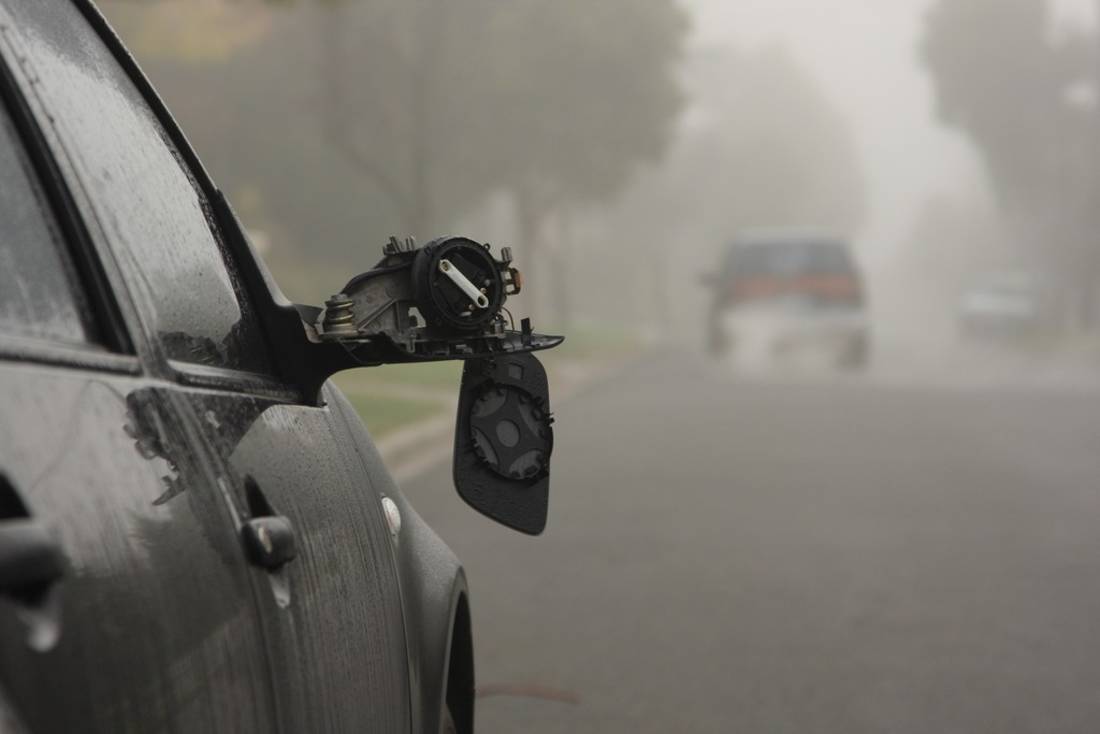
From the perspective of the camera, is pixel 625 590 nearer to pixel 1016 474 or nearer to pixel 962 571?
pixel 962 571

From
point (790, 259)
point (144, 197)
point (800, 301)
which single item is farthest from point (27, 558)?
point (790, 259)

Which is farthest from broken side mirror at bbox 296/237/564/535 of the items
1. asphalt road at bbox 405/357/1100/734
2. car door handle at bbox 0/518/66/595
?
asphalt road at bbox 405/357/1100/734

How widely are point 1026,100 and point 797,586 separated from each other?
49.9 m

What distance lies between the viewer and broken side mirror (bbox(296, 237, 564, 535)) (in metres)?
2.22

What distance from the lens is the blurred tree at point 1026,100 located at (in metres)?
53.4

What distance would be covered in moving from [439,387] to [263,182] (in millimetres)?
20536

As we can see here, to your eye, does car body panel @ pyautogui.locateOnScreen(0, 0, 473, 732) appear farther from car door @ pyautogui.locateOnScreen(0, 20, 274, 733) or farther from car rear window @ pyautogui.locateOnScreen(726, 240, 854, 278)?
car rear window @ pyautogui.locateOnScreen(726, 240, 854, 278)

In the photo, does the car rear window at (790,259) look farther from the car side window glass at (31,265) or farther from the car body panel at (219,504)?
the car side window glass at (31,265)

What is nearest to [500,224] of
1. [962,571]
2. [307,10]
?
[307,10]

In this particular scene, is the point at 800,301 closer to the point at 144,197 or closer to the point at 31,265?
the point at 144,197

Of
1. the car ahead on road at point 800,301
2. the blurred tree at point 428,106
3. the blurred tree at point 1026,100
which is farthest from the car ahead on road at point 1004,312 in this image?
the car ahead on road at point 800,301

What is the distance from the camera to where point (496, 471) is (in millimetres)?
2326

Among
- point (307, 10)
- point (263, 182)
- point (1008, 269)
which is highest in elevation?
point (307, 10)

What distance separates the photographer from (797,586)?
7543 mm
